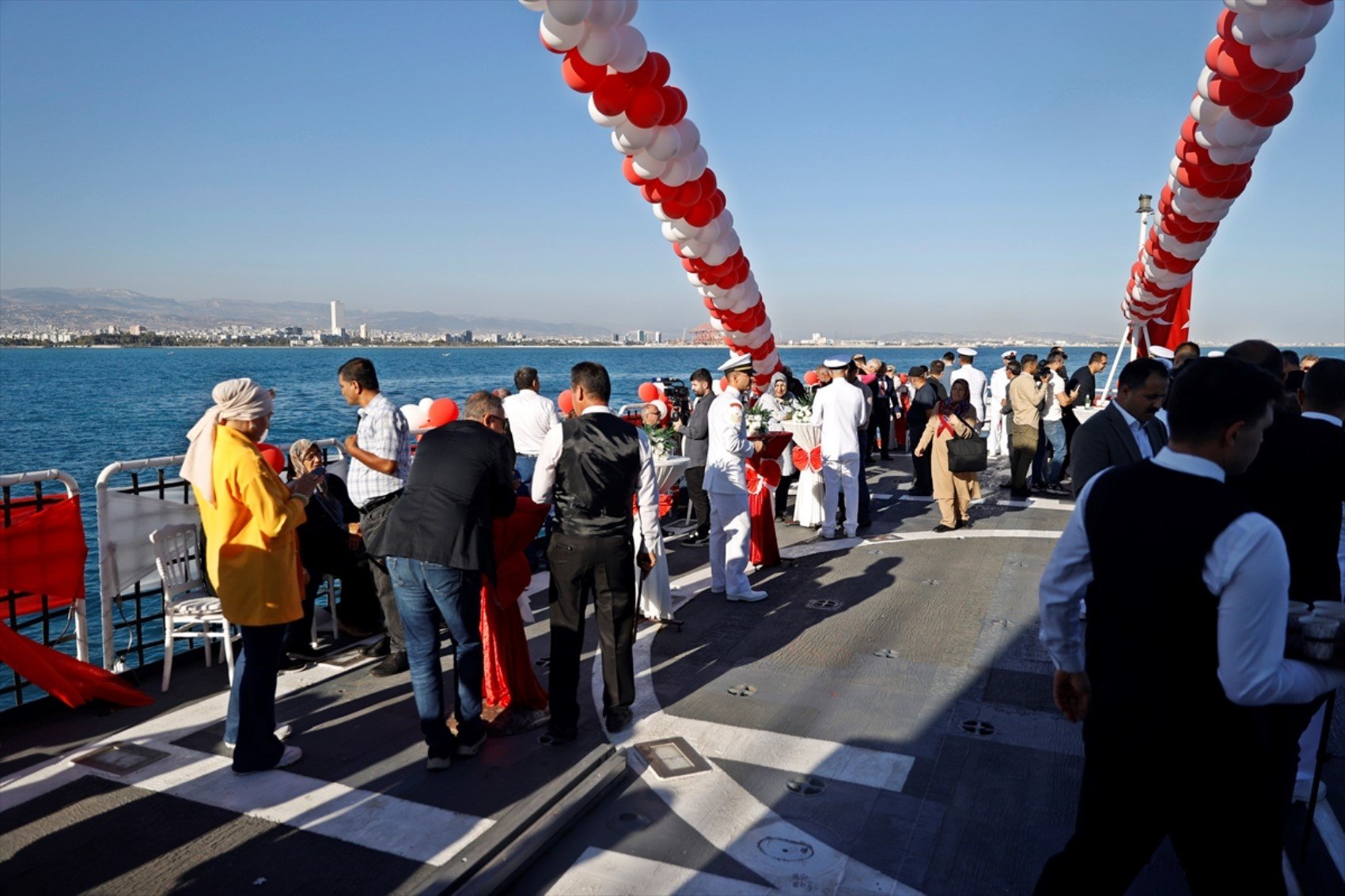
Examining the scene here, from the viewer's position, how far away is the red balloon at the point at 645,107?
24.7ft

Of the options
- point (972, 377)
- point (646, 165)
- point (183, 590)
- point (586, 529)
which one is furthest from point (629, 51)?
point (972, 377)

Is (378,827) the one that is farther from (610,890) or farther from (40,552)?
(40,552)

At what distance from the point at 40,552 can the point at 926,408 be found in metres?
10.7

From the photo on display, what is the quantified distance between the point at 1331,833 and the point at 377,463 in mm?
5320

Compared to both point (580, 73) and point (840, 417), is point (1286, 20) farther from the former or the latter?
point (580, 73)

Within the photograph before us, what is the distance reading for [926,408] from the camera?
12734 millimetres

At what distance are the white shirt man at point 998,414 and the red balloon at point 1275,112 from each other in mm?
6092

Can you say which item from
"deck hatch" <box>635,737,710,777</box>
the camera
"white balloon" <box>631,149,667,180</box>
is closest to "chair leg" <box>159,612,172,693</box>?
"deck hatch" <box>635,737,710,777</box>

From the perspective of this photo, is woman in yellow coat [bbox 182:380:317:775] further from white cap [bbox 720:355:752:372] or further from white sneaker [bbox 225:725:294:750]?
white cap [bbox 720:355:752:372]

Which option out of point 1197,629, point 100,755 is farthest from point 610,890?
point 100,755

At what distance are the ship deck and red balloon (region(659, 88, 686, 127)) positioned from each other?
478 centimetres

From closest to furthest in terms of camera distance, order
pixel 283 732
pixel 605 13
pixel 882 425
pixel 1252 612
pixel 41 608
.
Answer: pixel 1252 612 → pixel 283 732 → pixel 41 608 → pixel 605 13 → pixel 882 425

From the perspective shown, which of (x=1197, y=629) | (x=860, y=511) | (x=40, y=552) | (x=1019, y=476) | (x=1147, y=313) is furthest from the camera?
(x=1147, y=313)

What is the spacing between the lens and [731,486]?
23.6 ft
